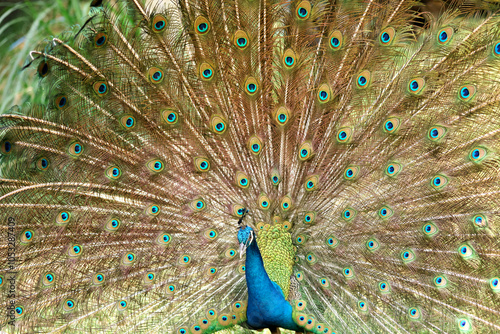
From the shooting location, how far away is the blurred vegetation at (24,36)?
421cm

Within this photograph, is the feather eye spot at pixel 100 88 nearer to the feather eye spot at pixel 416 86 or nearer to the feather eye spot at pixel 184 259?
the feather eye spot at pixel 184 259

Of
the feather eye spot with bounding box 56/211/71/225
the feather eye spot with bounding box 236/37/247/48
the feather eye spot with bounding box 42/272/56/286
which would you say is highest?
the feather eye spot with bounding box 236/37/247/48

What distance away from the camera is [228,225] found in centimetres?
318

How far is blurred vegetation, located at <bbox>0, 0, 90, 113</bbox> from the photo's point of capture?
166 inches

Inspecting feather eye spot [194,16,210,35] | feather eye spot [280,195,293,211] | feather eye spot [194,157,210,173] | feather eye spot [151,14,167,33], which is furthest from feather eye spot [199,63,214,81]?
feather eye spot [280,195,293,211]

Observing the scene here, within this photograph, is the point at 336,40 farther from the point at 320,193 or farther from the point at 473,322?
the point at 473,322

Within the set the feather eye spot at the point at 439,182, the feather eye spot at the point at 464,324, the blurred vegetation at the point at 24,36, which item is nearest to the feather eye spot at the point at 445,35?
the feather eye spot at the point at 439,182

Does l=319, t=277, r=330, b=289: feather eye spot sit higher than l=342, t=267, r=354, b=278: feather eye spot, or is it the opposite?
l=342, t=267, r=354, b=278: feather eye spot

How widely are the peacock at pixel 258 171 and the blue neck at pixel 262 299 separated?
0.04ft

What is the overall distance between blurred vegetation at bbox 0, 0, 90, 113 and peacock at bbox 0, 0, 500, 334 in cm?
146

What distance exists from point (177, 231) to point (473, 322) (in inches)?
76.9

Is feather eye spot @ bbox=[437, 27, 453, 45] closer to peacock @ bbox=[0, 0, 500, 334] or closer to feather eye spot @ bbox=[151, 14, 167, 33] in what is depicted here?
peacock @ bbox=[0, 0, 500, 334]

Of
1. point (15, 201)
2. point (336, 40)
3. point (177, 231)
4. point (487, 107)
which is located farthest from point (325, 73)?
point (15, 201)

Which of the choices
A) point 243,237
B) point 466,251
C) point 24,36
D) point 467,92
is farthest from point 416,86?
point 24,36
